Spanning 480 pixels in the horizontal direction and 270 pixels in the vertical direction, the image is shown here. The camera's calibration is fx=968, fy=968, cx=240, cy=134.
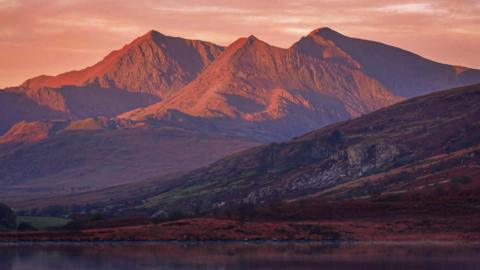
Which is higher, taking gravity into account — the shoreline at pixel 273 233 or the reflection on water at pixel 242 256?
the shoreline at pixel 273 233

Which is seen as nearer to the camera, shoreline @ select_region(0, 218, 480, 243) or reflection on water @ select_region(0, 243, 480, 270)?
reflection on water @ select_region(0, 243, 480, 270)

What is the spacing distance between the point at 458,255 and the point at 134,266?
4176cm

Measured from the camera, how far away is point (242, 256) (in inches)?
5094

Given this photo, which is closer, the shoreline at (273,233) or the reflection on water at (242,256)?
the reflection on water at (242,256)

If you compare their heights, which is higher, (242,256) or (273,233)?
(273,233)

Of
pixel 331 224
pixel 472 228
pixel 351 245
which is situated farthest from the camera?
pixel 331 224

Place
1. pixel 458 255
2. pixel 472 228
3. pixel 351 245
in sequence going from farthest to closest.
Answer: pixel 472 228
pixel 351 245
pixel 458 255

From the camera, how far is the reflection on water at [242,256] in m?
114

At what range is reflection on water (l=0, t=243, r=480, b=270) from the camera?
11406 centimetres

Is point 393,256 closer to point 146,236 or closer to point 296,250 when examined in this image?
point 296,250

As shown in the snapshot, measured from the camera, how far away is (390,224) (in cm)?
18312

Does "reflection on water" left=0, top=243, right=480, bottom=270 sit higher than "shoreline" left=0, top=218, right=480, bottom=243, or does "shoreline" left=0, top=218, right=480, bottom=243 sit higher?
"shoreline" left=0, top=218, right=480, bottom=243

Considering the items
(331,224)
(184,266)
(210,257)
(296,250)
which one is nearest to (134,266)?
(184,266)

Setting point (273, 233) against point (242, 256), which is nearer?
point (242, 256)
